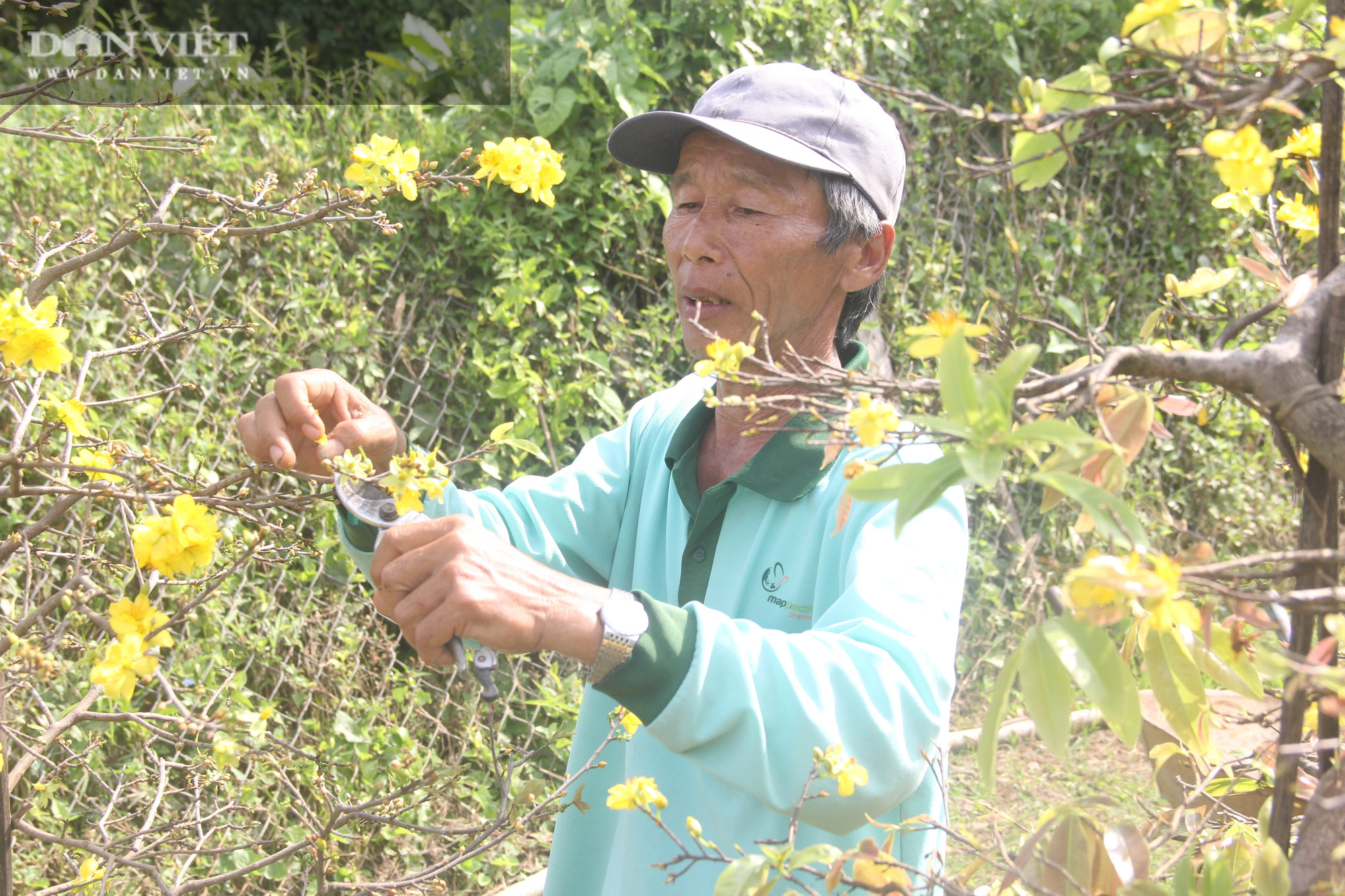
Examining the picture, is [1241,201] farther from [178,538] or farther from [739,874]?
[178,538]

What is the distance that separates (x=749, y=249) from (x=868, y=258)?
0.26 meters

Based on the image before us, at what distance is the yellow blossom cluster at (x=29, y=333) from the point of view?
1.09 metres

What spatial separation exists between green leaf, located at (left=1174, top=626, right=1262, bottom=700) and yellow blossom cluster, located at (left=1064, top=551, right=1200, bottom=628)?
0.24 metres

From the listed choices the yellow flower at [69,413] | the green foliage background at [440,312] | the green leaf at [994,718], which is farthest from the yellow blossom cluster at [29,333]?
the green foliage background at [440,312]

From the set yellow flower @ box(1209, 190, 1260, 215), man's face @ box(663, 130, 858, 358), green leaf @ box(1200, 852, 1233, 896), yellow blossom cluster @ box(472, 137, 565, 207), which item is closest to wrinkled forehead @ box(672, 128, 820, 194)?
man's face @ box(663, 130, 858, 358)

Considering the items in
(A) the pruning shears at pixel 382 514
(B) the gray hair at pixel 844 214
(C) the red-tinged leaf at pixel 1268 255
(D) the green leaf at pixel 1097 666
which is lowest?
(A) the pruning shears at pixel 382 514

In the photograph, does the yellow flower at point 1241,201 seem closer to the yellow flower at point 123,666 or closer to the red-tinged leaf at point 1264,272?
the red-tinged leaf at point 1264,272

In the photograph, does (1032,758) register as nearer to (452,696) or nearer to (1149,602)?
(452,696)

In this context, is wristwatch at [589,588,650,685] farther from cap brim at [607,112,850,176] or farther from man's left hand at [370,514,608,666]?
cap brim at [607,112,850,176]

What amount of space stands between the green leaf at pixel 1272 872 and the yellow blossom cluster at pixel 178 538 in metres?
1.03

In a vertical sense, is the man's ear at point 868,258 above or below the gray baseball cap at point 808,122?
below

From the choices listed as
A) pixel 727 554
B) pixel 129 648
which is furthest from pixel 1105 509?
pixel 727 554

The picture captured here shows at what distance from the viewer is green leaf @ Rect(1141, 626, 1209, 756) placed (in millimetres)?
965

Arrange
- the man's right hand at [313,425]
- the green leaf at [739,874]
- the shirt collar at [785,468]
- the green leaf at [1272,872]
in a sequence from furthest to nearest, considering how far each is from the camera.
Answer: the shirt collar at [785,468], the man's right hand at [313,425], the green leaf at [739,874], the green leaf at [1272,872]
